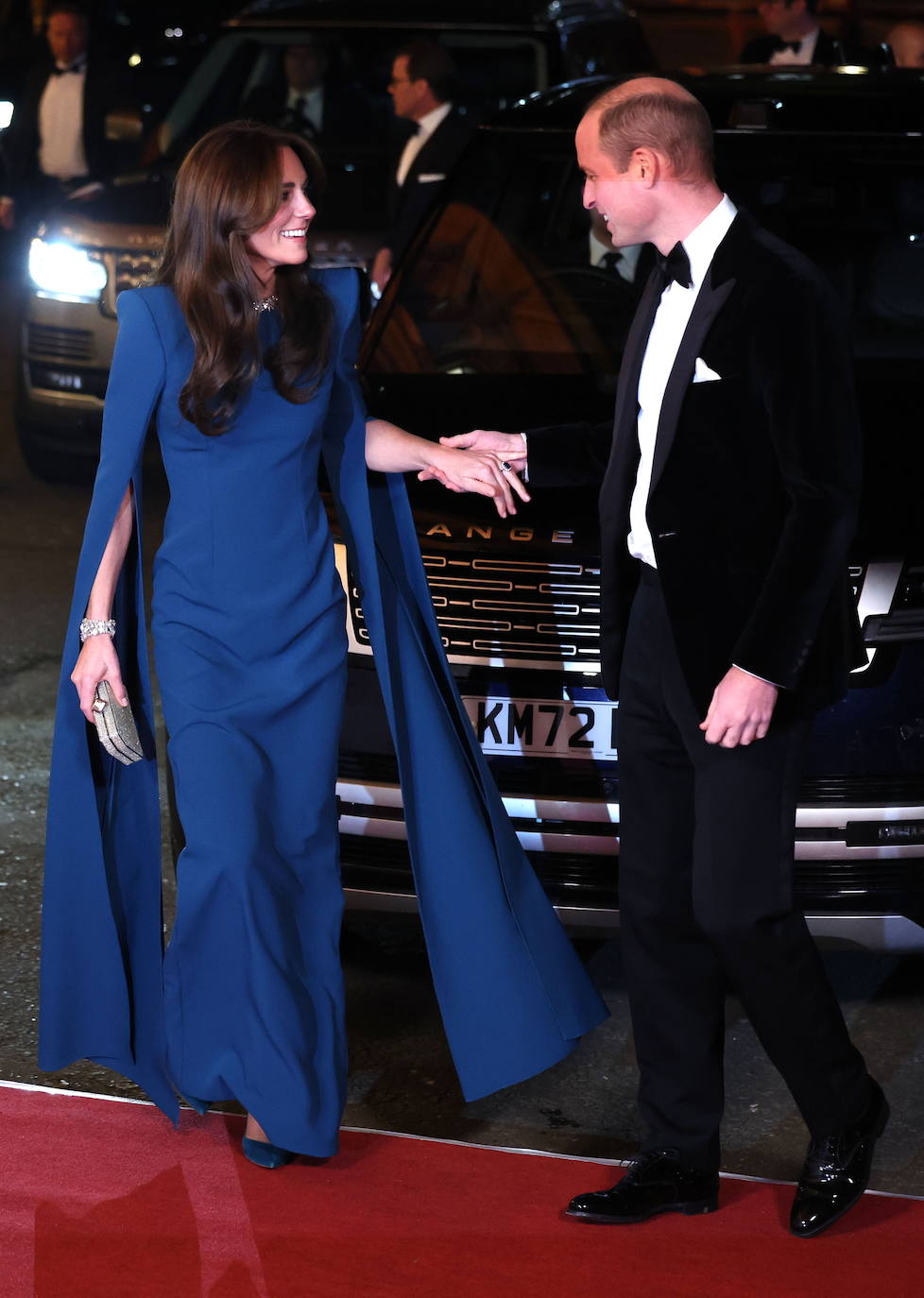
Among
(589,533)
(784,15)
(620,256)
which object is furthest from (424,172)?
(589,533)

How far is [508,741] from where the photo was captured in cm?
405

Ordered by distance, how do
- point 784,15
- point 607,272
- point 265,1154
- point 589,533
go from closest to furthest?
point 265,1154
point 589,533
point 607,272
point 784,15

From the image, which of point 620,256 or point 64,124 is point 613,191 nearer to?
point 620,256

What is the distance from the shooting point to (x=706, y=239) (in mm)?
3250

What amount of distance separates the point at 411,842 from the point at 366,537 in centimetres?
59

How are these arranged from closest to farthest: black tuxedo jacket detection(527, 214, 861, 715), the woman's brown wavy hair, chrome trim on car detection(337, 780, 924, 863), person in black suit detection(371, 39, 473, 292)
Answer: black tuxedo jacket detection(527, 214, 861, 715)
the woman's brown wavy hair
chrome trim on car detection(337, 780, 924, 863)
person in black suit detection(371, 39, 473, 292)

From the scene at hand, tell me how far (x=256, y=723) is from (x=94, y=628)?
1.09 ft

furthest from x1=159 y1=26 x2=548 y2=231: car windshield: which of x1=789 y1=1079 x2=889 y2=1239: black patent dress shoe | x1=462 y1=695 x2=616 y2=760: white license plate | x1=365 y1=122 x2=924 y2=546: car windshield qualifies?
x1=789 y1=1079 x2=889 y2=1239: black patent dress shoe

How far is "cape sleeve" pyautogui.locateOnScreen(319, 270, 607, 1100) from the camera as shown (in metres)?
3.81

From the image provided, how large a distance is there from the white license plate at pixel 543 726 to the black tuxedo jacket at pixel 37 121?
761cm

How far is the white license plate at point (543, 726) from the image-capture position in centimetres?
401

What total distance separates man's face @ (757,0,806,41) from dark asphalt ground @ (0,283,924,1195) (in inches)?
241

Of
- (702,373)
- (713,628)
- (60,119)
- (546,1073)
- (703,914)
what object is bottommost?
(546,1073)

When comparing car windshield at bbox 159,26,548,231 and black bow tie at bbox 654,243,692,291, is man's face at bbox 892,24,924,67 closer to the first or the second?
car windshield at bbox 159,26,548,231
